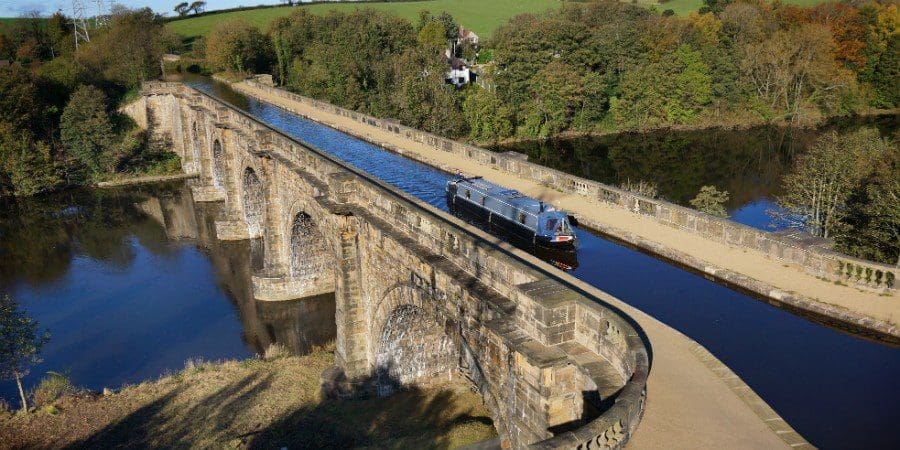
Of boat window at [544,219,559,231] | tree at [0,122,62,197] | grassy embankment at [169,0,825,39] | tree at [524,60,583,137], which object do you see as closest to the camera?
boat window at [544,219,559,231]

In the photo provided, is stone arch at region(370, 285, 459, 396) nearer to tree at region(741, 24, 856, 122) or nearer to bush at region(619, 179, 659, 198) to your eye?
bush at region(619, 179, 659, 198)

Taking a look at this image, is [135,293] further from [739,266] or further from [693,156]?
[693,156]

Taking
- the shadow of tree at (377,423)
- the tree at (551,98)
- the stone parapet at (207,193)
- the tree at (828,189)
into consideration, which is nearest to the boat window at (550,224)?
the shadow of tree at (377,423)

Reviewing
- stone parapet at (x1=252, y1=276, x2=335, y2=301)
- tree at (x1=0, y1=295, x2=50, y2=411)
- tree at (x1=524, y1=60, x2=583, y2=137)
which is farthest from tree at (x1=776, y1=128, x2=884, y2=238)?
tree at (x1=524, y1=60, x2=583, y2=137)

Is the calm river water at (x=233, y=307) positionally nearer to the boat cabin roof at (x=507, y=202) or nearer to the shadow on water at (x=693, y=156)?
the boat cabin roof at (x=507, y=202)

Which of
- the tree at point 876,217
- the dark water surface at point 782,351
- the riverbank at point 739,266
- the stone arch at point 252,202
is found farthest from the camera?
the stone arch at point 252,202

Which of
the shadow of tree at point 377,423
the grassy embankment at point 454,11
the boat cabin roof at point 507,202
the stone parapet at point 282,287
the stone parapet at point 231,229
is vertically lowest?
the shadow of tree at point 377,423
